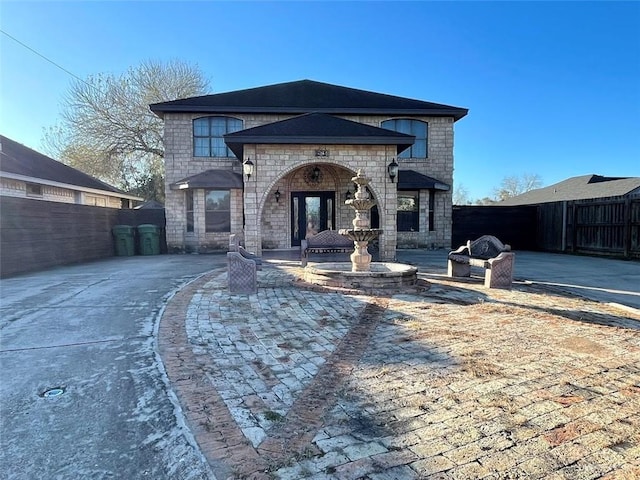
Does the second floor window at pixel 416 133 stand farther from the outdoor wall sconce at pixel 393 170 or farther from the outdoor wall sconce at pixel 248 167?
the outdoor wall sconce at pixel 248 167

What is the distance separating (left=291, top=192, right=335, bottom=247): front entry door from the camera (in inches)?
586

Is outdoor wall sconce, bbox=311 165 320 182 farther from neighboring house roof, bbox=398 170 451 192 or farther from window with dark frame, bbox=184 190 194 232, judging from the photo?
window with dark frame, bbox=184 190 194 232

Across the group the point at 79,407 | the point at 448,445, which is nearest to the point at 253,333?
the point at 79,407

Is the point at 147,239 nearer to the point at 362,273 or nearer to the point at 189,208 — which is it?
the point at 189,208

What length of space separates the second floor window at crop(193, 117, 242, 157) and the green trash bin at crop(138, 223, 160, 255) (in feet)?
11.6

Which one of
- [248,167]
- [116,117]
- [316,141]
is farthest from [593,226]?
[116,117]

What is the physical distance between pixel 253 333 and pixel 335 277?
2.87 meters

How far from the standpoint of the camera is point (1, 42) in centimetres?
1077

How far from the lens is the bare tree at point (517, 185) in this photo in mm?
49688

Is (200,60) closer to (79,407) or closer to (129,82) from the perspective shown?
(129,82)

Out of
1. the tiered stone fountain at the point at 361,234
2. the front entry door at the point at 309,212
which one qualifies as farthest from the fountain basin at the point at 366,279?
the front entry door at the point at 309,212

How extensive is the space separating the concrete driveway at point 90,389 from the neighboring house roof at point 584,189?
647 inches

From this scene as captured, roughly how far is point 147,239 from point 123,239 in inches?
33.4

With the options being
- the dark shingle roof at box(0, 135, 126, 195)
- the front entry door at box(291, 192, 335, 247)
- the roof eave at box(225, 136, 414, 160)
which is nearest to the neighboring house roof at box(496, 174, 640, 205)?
the roof eave at box(225, 136, 414, 160)
